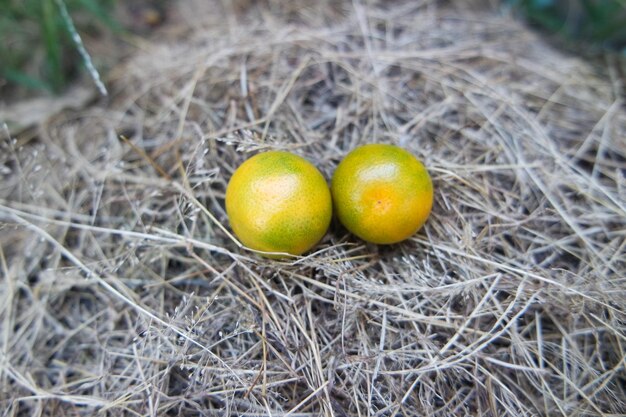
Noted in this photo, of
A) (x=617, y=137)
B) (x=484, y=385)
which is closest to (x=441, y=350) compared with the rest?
(x=484, y=385)

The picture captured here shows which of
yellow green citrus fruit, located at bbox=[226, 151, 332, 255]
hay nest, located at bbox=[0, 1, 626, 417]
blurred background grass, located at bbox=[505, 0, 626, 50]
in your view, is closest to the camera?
yellow green citrus fruit, located at bbox=[226, 151, 332, 255]

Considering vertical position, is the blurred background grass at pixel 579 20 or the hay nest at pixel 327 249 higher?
the blurred background grass at pixel 579 20

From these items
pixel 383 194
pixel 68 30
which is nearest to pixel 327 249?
pixel 383 194

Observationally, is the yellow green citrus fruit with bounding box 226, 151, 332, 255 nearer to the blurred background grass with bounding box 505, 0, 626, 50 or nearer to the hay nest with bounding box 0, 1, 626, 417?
the hay nest with bounding box 0, 1, 626, 417

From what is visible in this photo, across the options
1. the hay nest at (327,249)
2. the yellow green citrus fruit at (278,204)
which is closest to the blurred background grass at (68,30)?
the hay nest at (327,249)

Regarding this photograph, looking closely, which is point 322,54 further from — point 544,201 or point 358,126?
point 544,201

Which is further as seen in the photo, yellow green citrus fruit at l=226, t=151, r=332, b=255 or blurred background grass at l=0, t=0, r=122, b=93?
blurred background grass at l=0, t=0, r=122, b=93

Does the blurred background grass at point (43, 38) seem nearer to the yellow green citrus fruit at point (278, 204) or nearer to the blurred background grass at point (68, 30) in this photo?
the blurred background grass at point (68, 30)

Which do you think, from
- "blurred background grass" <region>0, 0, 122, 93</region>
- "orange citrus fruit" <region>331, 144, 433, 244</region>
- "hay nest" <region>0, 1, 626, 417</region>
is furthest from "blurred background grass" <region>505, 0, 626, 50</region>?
"blurred background grass" <region>0, 0, 122, 93</region>
